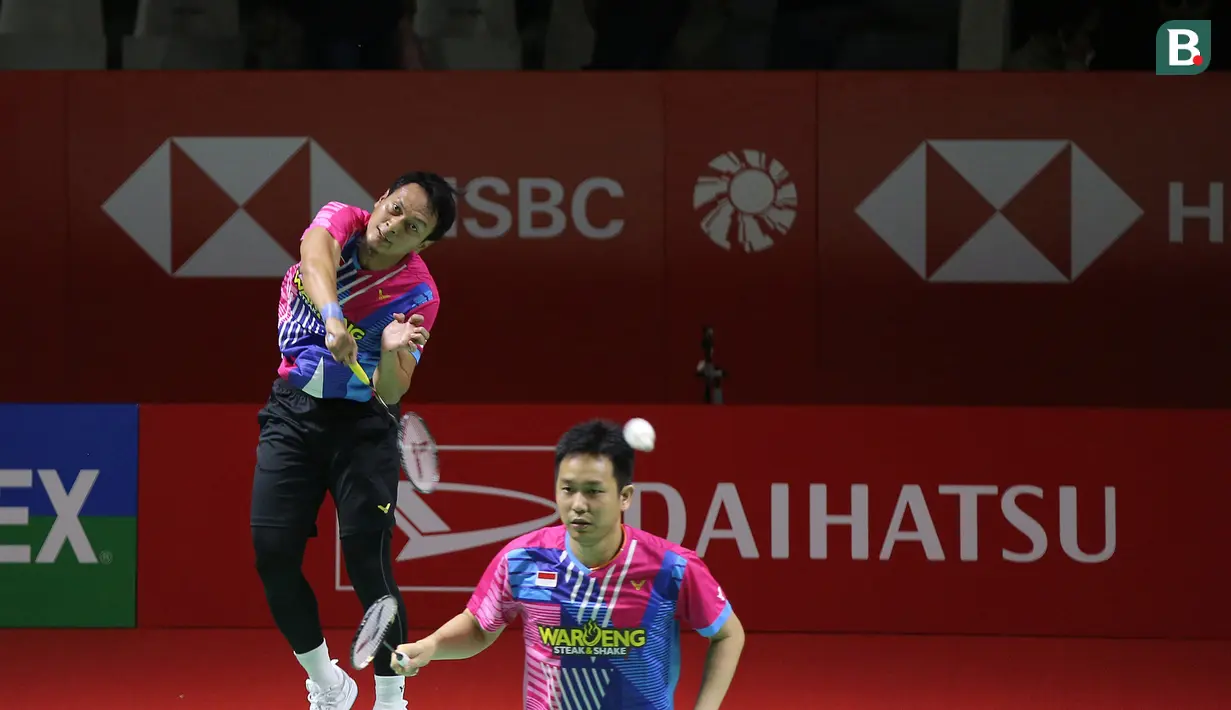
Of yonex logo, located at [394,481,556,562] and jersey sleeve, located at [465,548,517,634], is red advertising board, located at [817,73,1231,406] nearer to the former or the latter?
yonex logo, located at [394,481,556,562]

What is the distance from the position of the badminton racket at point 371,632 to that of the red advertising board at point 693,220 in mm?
5115

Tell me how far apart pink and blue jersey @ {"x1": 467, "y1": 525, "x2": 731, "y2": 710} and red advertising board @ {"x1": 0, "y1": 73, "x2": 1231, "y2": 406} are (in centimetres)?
543

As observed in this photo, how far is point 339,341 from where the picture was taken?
3.65 m

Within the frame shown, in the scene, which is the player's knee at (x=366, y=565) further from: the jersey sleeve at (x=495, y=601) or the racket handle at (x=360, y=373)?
the jersey sleeve at (x=495, y=601)

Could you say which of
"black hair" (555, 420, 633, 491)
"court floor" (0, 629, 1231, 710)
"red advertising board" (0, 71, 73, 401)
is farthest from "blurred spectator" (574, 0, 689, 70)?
"black hair" (555, 420, 633, 491)

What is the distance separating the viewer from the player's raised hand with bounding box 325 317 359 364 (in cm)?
365

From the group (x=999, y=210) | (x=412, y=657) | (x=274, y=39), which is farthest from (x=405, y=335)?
(x=274, y=39)

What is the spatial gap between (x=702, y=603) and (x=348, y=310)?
5.26 feet

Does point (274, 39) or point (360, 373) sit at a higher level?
point (274, 39)

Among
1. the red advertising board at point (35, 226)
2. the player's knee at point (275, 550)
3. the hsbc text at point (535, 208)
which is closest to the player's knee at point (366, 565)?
the player's knee at point (275, 550)

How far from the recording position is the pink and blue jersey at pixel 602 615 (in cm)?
308

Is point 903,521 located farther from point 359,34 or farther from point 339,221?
point 359,34

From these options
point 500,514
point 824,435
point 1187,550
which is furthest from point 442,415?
point 1187,550

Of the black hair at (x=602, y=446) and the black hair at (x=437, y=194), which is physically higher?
the black hair at (x=437, y=194)
